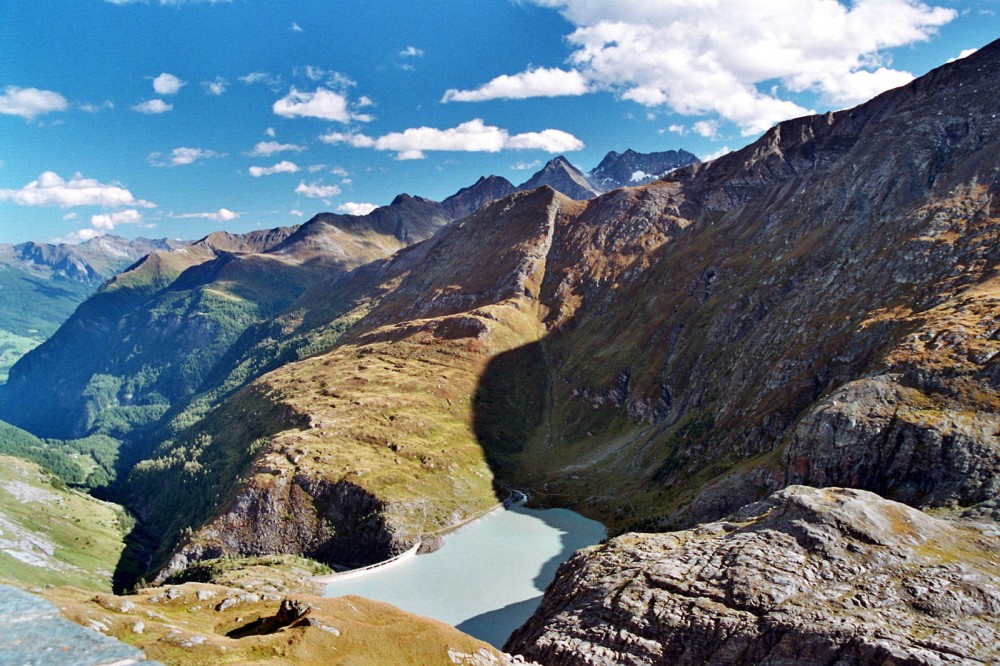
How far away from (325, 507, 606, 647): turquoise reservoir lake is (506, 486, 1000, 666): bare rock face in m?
38.9

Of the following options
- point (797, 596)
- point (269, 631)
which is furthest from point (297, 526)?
point (797, 596)

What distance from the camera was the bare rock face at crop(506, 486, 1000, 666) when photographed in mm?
54531

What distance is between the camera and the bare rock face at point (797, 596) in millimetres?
54531

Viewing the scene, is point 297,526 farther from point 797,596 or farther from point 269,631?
point 797,596

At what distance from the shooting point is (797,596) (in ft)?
198

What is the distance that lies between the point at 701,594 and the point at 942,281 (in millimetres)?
99749

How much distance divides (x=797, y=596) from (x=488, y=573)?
8432 cm

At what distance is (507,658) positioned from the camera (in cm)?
6350

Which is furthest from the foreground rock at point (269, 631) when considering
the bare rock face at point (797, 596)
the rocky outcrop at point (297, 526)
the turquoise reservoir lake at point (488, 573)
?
the rocky outcrop at point (297, 526)

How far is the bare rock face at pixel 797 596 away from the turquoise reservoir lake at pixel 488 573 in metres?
38.9

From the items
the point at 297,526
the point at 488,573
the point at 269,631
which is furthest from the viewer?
the point at 297,526

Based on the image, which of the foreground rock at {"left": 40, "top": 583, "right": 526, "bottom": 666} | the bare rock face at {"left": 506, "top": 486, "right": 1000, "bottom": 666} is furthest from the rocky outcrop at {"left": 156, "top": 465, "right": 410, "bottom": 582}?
the bare rock face at {"left": 506, "top": 486, "right": 1000, "bottom": 666}

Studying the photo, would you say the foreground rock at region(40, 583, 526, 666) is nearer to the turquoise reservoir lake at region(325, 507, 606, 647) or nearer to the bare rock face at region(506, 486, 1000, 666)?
the bare rock face at region(506, 486, 1000, 666)

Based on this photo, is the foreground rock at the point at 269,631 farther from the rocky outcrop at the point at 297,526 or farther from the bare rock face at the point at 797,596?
the rocky outcrop at the point at 297,526
